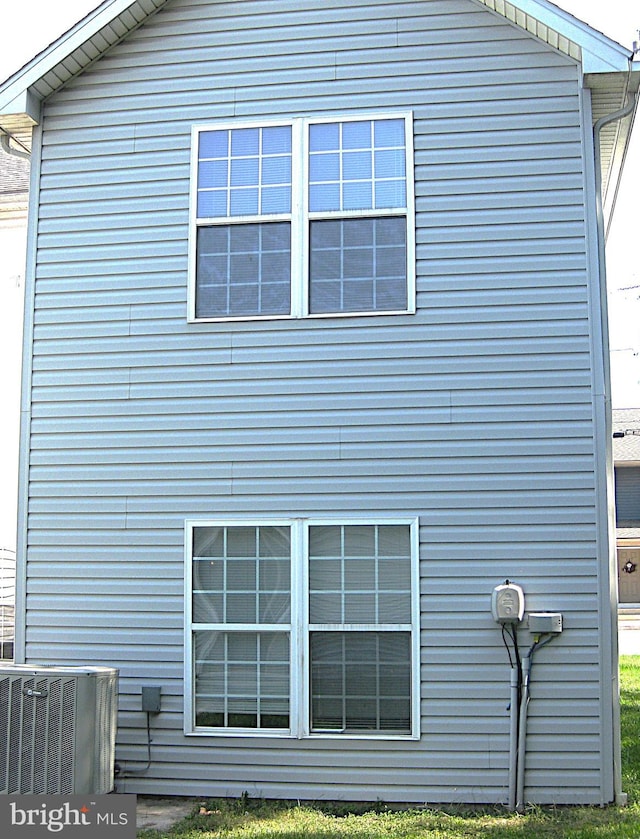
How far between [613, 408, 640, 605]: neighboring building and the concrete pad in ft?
86.3

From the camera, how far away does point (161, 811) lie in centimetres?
691

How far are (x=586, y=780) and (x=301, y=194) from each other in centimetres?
442

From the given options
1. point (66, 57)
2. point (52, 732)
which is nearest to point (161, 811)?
point (52, 732)

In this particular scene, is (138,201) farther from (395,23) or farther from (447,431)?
(447,431)

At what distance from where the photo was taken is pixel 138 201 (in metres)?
7.78

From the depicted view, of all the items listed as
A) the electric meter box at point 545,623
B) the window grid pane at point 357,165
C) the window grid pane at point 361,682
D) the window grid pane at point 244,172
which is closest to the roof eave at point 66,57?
the window grid pane at point 244,172

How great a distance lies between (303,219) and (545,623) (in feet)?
10.6

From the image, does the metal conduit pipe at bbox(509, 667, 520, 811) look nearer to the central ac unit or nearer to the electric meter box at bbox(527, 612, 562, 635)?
the electric meter box at bbox(527, 612, 562, 635)

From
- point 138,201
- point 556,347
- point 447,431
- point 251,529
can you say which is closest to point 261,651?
point 251,529

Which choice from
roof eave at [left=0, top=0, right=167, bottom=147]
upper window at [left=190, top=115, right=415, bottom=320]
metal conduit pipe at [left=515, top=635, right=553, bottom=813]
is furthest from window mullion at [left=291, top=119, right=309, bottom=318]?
metal conduit pipe at [left=515, top=635, right=553, bottom=813]

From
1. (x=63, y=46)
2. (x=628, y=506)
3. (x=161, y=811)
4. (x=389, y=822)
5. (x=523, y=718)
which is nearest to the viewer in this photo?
(x=389, y=822)

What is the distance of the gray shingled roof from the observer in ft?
109

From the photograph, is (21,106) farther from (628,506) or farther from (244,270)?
(628,506)

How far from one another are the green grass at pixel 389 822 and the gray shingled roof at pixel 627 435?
84.7 feet
